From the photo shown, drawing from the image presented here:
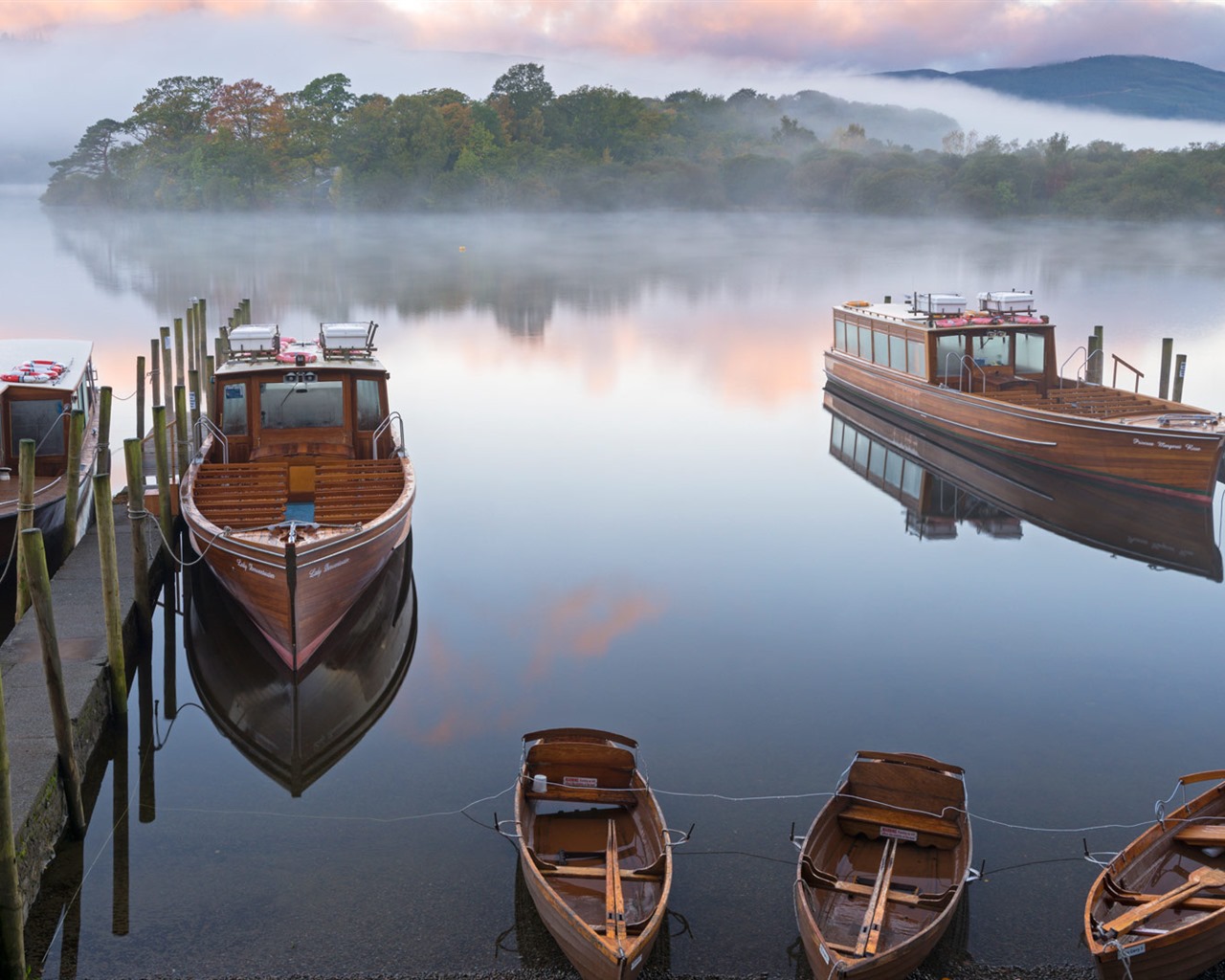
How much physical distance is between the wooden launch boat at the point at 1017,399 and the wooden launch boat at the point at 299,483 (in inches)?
620

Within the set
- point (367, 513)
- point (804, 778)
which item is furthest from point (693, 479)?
point (804, 778)

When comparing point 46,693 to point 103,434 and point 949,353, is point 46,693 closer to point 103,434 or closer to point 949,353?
point 103,434

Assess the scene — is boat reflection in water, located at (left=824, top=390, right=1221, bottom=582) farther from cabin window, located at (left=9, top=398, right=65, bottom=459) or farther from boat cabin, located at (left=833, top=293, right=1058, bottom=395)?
cabin window, located at (left=9, top=398, right=65, bottom=459)

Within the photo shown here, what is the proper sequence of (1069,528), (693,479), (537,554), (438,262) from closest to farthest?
(537,554)
(1069,528)
(693,479)
(438,262)

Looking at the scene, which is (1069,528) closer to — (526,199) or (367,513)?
(367,513)

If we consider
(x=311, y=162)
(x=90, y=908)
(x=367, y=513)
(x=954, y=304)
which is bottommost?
(x=90, y=908)

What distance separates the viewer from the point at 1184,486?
27672mm

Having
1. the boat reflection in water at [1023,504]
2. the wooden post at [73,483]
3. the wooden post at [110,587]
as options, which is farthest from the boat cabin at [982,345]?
the wooden post at [110,587]

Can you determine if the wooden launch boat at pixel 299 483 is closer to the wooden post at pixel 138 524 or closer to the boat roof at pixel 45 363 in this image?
the wooden post at pixel 138 524

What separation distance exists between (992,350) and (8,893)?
94.6 feet

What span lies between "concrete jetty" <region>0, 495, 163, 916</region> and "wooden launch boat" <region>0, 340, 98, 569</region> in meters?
0.91

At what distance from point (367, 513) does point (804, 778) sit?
325 inches

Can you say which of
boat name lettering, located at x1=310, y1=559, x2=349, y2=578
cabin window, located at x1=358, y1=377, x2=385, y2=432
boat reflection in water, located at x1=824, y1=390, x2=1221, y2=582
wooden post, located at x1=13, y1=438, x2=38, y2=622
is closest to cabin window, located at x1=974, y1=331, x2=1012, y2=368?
boat reflection in water, located at x1=824, y1=390, x2=1221, y2=582

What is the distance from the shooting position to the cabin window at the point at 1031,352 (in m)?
33.2
